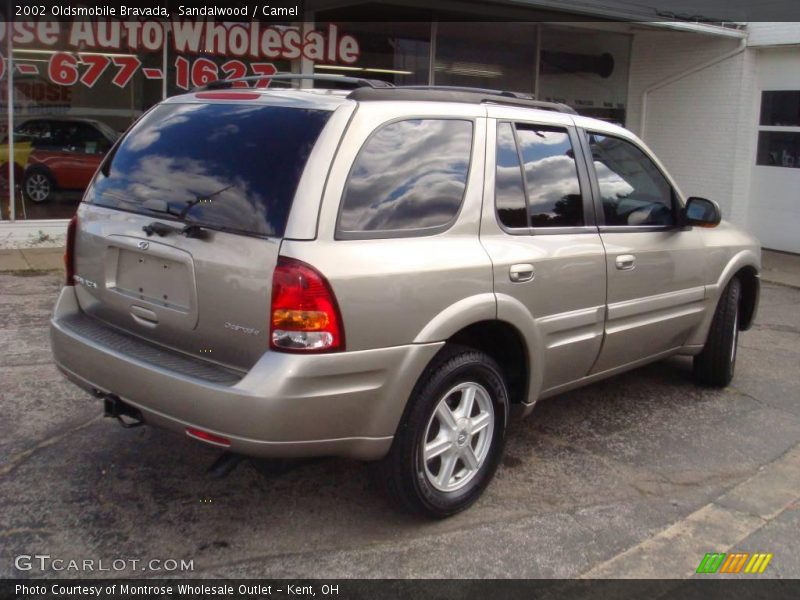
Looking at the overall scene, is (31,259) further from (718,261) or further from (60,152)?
(718,261)

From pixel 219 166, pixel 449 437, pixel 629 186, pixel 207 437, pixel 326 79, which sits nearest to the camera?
pixel 207 437

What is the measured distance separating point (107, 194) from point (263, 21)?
332 inches

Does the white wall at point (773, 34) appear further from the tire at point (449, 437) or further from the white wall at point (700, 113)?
the tire at point (449, 437)

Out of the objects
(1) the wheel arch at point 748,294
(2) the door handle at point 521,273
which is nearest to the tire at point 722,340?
(1) the wheel arch at point 748,294

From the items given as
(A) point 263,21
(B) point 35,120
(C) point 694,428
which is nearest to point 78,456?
(C) point 694,428

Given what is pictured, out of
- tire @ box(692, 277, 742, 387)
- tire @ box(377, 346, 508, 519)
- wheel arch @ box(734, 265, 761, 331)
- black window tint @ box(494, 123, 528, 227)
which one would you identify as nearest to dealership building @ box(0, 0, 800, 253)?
wheel arch @ box(734, 265, 761, 331)

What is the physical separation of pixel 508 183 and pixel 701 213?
1.73 metres

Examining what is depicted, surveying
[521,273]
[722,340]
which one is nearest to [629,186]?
[521,273]

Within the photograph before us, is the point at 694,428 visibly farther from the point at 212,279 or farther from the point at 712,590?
the point at 212,279

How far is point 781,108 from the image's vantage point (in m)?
13.0

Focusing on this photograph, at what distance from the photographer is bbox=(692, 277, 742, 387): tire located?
18.9ft

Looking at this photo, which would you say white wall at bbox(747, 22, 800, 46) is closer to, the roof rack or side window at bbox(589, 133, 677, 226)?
side window at bbox(589, 133, 677, 226)

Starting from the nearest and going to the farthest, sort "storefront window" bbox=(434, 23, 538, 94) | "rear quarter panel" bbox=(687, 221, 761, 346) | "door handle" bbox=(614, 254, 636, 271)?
1. "door handle" bbox=(614, 254, 636, 271)
2. "rear quarter panel" bbox=(687, 221, 761, 346)
3. "storefront window" bbox=(434, 23, 538, 94)

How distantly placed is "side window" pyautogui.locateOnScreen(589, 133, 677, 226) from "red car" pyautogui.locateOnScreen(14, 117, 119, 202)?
767cm
